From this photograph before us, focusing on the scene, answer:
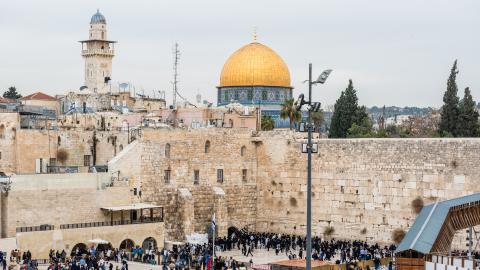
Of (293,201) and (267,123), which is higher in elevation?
(267,123)

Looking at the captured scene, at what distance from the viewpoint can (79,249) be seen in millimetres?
32469

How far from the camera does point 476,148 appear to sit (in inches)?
1345

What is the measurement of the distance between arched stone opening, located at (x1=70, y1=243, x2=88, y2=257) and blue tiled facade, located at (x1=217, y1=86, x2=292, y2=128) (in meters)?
20.9

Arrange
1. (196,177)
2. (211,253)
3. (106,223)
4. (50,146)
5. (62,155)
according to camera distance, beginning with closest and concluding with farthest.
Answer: (106,223)
(211,253)
(196,177)
(50,146)
(62,155)

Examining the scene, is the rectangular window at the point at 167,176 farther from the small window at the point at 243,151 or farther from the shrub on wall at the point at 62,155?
the shrub on wall at the point at 62,155

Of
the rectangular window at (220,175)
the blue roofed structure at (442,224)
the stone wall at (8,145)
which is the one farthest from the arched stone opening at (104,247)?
the blue roofed structure at (442,224)

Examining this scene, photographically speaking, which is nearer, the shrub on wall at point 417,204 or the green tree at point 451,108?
the shrub on wall at point 417,204

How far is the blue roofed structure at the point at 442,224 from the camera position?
21675 mm

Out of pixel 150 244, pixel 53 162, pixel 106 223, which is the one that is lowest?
pixel 150 244

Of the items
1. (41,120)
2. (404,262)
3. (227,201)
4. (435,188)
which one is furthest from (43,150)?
(404,262)

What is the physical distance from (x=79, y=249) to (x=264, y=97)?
867 inches

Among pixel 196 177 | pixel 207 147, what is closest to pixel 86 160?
pixel 196 177

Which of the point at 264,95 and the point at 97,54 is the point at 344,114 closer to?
the point at 264,95

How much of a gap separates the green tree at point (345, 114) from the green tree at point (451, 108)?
6881 mm
